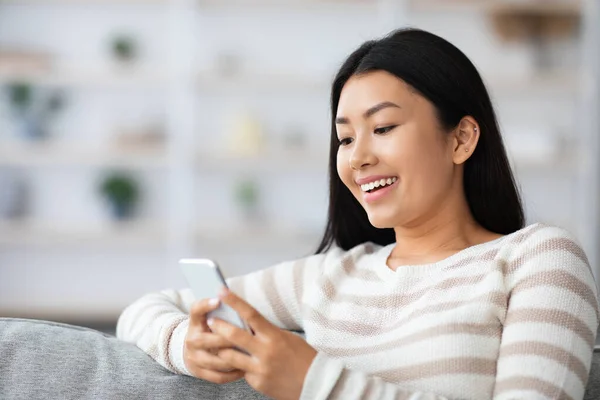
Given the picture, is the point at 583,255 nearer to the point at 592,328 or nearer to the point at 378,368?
the point at 592,328

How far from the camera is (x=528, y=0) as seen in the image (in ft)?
17.6

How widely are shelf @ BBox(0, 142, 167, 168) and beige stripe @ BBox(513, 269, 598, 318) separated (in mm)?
4237

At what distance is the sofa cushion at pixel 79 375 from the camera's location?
4.34 feet

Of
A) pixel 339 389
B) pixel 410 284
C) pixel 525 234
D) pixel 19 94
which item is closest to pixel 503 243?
pixel 525 234

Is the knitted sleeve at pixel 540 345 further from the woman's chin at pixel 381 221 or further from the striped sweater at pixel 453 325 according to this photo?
the woman's chin at pixel 381 221

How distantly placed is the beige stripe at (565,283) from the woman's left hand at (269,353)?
0.33 metres

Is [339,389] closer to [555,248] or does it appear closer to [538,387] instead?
[538,387]

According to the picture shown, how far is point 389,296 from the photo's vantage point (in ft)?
4.78

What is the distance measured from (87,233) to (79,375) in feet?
13.6

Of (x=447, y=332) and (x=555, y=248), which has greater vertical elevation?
(x=555, y=248)

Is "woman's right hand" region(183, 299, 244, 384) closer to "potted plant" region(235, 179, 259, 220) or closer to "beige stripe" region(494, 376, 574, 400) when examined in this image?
"beige stripe" region(494, 376, 574, 400)

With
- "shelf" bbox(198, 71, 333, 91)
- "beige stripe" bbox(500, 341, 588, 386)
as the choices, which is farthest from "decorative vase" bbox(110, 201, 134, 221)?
"beige stripe" bbox(500, 341, 588, 386)

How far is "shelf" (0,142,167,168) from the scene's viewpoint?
5305mm

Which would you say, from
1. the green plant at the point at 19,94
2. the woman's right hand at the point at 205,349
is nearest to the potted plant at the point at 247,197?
the green plant at the point at 19,94
